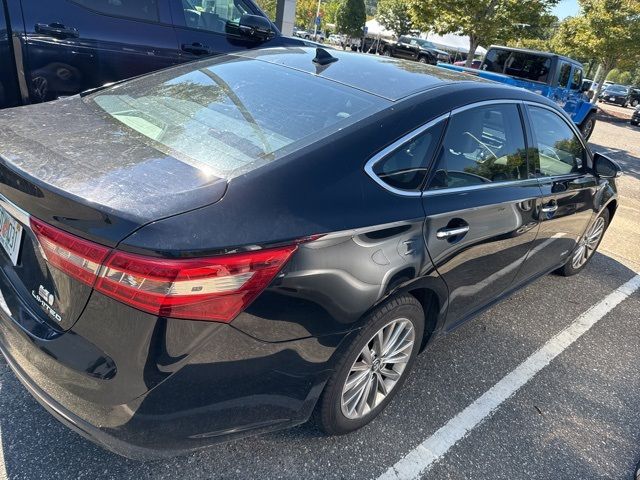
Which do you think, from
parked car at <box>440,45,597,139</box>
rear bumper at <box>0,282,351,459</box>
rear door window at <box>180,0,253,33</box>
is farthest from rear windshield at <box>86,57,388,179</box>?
parked car at <box>440,45,597,139</box>

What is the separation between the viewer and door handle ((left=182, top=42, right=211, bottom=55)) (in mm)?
4730

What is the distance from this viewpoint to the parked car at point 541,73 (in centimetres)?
1061

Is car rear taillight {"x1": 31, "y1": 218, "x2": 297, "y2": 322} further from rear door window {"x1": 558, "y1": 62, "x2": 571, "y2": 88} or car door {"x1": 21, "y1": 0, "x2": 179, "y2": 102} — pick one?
rear door window {"x1": 558, "y1": 62, "x2": 571, "y2": 88}

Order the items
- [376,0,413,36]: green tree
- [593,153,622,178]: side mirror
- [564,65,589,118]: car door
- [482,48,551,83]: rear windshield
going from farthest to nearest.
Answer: [376,0,413,36]: green tree < [564,65,589,118]: car door < [482,48,551,83]: rear windshield < [593,153,622,178]: side mirror

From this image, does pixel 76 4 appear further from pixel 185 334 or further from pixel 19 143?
pixel 185 334

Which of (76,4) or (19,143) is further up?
(76,4)

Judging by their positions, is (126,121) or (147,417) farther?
(126,121)

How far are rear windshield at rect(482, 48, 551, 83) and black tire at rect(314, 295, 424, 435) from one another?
1022 cm

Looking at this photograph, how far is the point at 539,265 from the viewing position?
3.53 m

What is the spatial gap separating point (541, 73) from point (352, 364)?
35.1 feet

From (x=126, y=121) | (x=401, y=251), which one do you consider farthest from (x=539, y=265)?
(x=126, y=121)

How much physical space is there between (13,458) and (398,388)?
170cm

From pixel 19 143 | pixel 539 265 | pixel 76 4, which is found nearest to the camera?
pixel 19 143

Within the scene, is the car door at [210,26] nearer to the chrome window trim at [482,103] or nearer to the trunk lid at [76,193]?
the trunk lid at [76,193]
